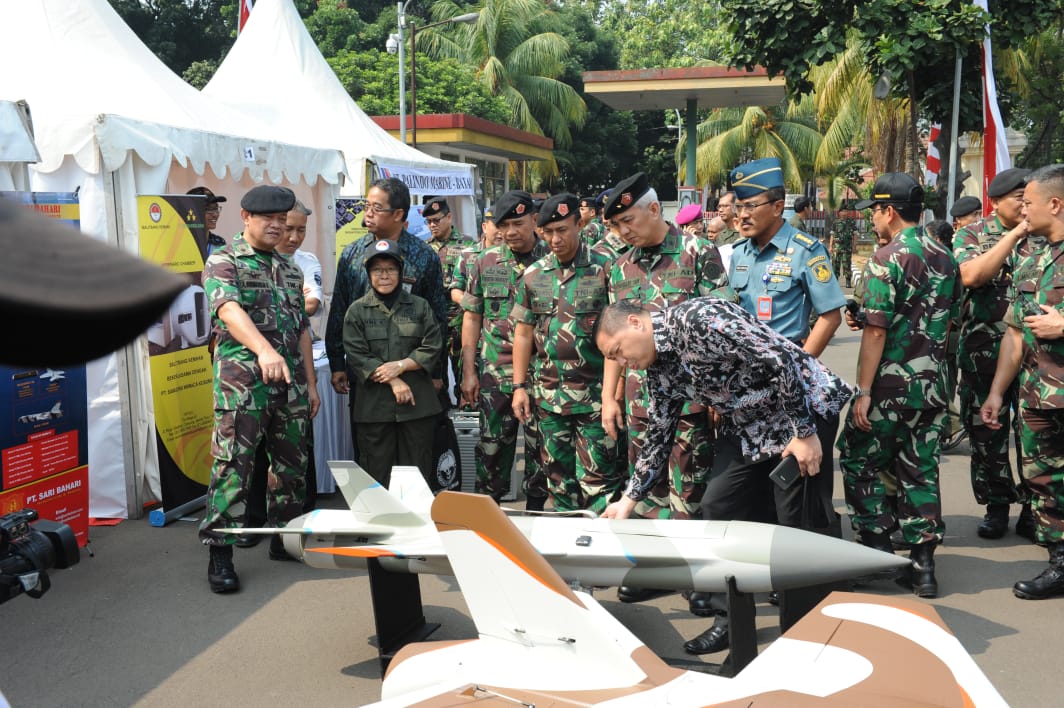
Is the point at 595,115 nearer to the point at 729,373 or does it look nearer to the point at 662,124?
the point at 662,124

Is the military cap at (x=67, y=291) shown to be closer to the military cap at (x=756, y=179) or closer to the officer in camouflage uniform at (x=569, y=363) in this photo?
the military cap at (x=756, y=179)

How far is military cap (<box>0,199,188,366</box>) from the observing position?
0.54 metres

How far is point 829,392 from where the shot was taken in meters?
3.69

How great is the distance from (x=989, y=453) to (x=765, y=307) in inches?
80.0

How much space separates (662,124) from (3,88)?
46634 mm

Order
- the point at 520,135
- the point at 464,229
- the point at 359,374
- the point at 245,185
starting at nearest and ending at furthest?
1. the point at 359,374
2. the point at 245,185
3. the point at 464,229
4. the point at 520,135

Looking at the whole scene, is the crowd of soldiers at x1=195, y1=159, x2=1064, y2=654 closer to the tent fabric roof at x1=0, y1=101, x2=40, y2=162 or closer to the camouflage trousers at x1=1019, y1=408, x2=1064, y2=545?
the camouflage trousers at x1=1019, y1=408, x2=1064, y2=545

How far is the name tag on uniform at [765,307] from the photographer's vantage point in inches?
177

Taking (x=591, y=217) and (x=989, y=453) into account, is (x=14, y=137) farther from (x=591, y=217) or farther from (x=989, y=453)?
(x=591, y=217)

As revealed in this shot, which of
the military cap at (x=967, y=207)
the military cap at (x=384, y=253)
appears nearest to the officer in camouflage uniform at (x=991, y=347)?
the military cap at (x=967, y=207)

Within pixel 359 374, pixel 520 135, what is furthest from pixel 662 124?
pixel 359 374

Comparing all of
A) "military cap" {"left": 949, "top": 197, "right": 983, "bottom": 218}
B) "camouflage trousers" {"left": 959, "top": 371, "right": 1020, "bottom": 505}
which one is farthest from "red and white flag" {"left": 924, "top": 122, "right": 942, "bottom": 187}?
"camouflage trousers" {"left": 959, "top": 371, "right": 1020, "bottom": 505}

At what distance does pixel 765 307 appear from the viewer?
452 centimetres

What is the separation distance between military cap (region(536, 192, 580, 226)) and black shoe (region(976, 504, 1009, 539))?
A: 3.13 m
